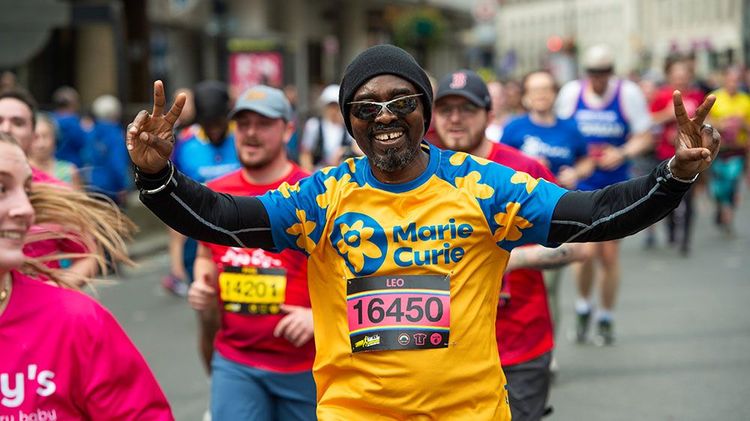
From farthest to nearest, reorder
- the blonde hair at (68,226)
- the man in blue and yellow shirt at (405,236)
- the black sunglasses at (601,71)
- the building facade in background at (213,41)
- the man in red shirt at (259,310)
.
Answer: the building facade in background at (213,41), the black sunglasses at (601,71), the man in red shirt at (259,310), the blonde hair at (68,226), the man in blue and yellow shirt at (405,236)

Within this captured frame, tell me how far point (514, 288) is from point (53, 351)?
2533 mm

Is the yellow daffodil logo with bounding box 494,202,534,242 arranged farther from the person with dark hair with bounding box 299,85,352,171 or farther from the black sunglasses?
the person with dark hair with bounding box 299,85,352,171

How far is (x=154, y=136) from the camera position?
3.03 m

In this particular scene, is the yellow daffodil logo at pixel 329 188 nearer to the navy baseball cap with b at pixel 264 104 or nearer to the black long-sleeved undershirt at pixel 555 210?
the black long-sleeved undershirt at pixel 555 210

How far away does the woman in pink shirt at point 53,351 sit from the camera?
292cm

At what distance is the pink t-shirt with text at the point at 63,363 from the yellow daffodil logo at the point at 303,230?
1.95 feet

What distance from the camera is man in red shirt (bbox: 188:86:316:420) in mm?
4660

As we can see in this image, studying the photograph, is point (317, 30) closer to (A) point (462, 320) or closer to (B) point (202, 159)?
(B) point (202, 159)

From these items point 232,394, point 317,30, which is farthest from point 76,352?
point 317,30

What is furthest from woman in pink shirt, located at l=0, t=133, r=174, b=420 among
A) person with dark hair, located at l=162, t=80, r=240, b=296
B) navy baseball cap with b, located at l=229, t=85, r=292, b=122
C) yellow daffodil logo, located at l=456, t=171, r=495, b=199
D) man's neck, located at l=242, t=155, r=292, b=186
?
person with dark hair, located at l=162, t=80, r=240, b=296

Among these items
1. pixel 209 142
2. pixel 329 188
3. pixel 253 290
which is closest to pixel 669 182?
pixel 329 188

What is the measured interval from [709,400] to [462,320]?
4.32 meters

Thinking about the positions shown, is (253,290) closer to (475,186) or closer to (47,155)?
(475,186)

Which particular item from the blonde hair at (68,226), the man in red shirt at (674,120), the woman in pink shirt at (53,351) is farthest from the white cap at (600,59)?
the woman in pink shirt at (53,351)
